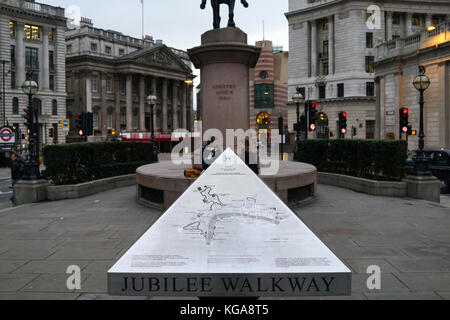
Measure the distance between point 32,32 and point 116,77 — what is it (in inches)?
906

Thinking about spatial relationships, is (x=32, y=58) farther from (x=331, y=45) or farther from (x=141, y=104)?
(x=331, y=45)

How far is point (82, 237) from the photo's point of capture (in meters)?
9.18

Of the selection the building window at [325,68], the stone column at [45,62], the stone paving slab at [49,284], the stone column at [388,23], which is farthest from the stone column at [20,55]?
the stone paving slab at [49,284]

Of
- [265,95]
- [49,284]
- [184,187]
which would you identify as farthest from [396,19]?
[49,284]

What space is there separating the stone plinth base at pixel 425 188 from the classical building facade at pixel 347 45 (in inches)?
1804

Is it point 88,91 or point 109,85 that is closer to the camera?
→ point 88,91

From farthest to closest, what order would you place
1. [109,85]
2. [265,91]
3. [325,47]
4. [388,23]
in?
[109,85], [265,91], [325,47], [388,23]

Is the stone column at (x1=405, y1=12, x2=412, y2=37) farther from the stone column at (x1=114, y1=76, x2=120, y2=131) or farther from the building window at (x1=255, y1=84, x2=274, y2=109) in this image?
the stone column at (x1=114, y1=76, x2=120, y2=131)

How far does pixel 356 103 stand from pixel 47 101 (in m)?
51.5

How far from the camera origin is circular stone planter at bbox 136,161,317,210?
38.1ft

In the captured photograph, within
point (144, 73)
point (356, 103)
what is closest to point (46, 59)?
point (144, 73)

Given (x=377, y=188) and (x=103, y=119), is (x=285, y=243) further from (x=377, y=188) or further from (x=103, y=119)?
(x=103, y=119)

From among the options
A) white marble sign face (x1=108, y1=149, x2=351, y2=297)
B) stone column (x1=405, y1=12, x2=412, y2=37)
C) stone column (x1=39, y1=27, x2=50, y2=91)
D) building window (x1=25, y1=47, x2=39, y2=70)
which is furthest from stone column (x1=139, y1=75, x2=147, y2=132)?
white marble sign face (x1=108, y1=149, x2=351, y2=297)

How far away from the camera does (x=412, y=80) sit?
3625cm
